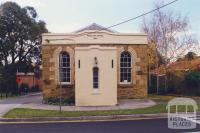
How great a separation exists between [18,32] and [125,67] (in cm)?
1847

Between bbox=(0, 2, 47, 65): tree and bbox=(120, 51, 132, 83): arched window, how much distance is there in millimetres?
17997

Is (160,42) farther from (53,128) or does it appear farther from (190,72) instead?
(53,128)

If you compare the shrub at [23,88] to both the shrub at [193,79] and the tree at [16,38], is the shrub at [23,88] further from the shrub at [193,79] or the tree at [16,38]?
the shrub at [193,79]

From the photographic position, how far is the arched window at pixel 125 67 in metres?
29.1

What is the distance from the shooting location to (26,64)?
155 ft

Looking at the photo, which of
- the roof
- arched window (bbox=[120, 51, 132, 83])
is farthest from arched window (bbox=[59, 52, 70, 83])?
arched window (bbox=[120, 51, 132, 83])

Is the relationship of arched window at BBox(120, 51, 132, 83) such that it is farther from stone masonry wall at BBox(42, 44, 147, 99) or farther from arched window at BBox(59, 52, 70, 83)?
arched window at BBox(59, 52, 70, 83)

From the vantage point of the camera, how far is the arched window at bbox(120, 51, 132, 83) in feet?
95.5

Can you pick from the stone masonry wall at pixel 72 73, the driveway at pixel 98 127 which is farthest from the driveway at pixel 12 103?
the driveway at pixel 98 127

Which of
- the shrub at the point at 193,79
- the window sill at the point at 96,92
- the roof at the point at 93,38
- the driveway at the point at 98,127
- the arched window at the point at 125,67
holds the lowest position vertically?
the driveway at the point at 98,127

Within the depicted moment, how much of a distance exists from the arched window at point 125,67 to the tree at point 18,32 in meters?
18.0

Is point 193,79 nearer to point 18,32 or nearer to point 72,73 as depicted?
point 72,73

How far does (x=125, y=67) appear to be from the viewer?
29078 millimetres

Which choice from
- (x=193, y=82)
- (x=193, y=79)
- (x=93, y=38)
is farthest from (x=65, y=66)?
(x=193, y=82)
